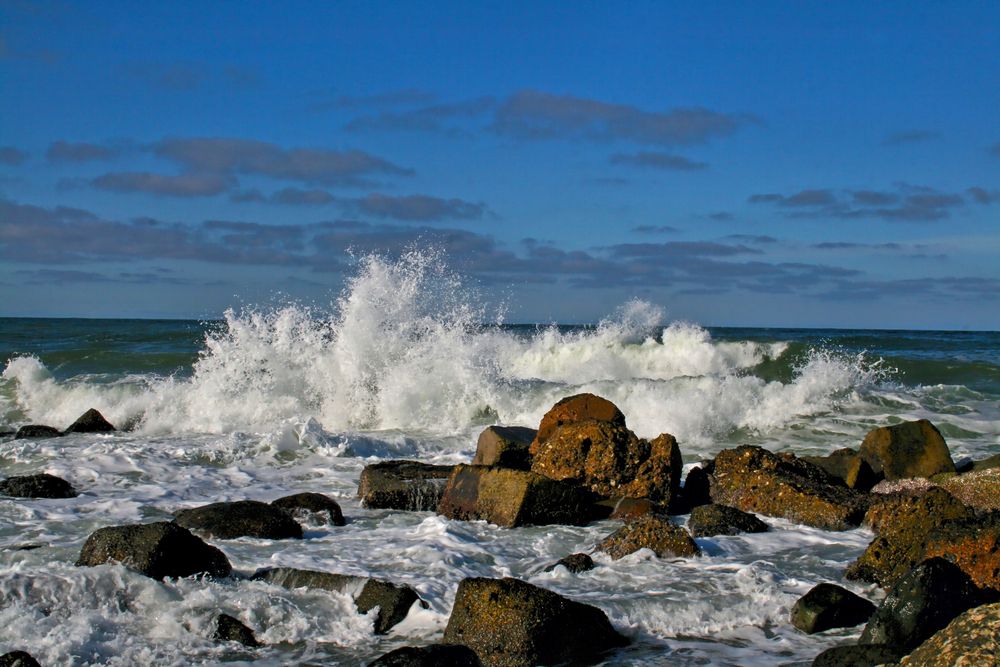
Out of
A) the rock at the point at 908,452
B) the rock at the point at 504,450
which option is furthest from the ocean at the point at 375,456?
the rock at the point at 908,452

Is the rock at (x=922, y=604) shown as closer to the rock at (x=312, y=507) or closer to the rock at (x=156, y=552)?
the rock at (x=156, y=552)

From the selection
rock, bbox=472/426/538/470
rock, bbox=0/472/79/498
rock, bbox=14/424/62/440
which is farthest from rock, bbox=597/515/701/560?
rock, bbox=14/424/62/440

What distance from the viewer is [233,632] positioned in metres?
5.05

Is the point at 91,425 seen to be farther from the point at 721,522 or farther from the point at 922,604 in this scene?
the point at 922,604

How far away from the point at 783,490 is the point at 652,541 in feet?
6.56

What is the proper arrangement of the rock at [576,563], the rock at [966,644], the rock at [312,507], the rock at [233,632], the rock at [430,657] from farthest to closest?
the rock at [312,507] < the rock at [576,563] < the rock at [233,632] < the rock at [430,657] < the rock at [966,644]

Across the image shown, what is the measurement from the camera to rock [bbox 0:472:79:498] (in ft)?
26.8

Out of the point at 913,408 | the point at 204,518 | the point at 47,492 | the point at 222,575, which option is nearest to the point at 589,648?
the point at 222,575

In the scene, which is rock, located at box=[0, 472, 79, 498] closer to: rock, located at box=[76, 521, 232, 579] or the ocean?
the ocean

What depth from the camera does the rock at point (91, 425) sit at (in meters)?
12.6

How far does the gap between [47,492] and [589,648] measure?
5.52 m

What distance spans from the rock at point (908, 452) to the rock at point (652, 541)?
3.65 m

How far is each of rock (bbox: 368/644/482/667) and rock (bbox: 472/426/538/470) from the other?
447cm

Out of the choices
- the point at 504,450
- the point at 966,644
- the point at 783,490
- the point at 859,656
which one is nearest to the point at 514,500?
the point at 504,450
